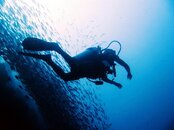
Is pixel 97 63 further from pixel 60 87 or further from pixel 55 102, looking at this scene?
pixel 60 87

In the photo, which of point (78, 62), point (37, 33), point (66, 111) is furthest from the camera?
point (37, 33)

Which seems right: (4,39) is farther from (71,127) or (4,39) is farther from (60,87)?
(71,127)

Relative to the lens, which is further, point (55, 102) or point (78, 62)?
point (55, 102)

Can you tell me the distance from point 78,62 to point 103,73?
2.14 feet

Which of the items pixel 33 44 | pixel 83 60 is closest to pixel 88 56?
pixel 83 60

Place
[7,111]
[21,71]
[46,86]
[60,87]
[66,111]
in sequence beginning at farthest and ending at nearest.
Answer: [60,87], [66,111], [46,86], [21,71], [7,111]

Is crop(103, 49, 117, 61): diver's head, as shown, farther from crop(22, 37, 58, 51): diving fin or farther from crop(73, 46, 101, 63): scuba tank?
crop(22, 37, 58, 51): diving fin

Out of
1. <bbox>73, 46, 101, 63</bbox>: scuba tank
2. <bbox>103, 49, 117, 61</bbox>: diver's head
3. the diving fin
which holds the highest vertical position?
the diving fin

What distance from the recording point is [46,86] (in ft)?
35.7

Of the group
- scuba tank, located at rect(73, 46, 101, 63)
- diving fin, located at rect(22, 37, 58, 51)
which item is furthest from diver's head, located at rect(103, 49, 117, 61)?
diving fin, located at rect(22, 37, 58, 51)

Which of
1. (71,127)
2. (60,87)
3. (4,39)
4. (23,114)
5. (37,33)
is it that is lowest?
(71,127)

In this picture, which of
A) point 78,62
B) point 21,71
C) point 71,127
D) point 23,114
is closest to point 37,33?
point 21,71

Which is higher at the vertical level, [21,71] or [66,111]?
[21,71]

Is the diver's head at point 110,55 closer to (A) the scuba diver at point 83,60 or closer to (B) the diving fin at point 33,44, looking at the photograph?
(A) the scuba diver at point 83,60
